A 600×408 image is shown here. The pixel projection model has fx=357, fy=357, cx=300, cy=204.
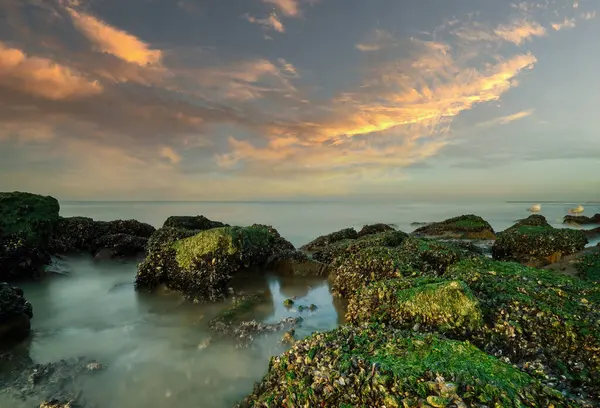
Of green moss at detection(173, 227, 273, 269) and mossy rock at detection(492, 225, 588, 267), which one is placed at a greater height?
green moss at detection(173, 227, 273, 269)

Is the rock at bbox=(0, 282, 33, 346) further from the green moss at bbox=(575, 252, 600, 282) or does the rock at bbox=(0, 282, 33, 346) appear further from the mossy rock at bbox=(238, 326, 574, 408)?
the green moss at bbox=(575, 252, 600, 282)

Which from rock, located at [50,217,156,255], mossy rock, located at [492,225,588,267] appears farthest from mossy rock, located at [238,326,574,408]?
mossy rock, located at [492,225,588,267]

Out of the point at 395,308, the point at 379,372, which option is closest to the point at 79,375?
the point at 379,372

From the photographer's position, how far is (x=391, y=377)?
151 inches

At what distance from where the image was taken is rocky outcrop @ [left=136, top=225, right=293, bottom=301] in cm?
977

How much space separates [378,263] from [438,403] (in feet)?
20.2

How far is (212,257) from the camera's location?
33.2 ft

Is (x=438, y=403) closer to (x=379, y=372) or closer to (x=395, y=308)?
(x=379, y=372)

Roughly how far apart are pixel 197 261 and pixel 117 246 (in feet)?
22.8

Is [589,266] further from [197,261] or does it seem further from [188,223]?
[188,223]

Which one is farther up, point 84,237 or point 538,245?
point 84,237

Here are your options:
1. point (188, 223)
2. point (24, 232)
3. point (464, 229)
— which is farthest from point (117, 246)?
point (464, 229)

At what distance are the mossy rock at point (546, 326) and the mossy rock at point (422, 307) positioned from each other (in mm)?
310

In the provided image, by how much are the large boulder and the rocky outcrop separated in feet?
12.9
